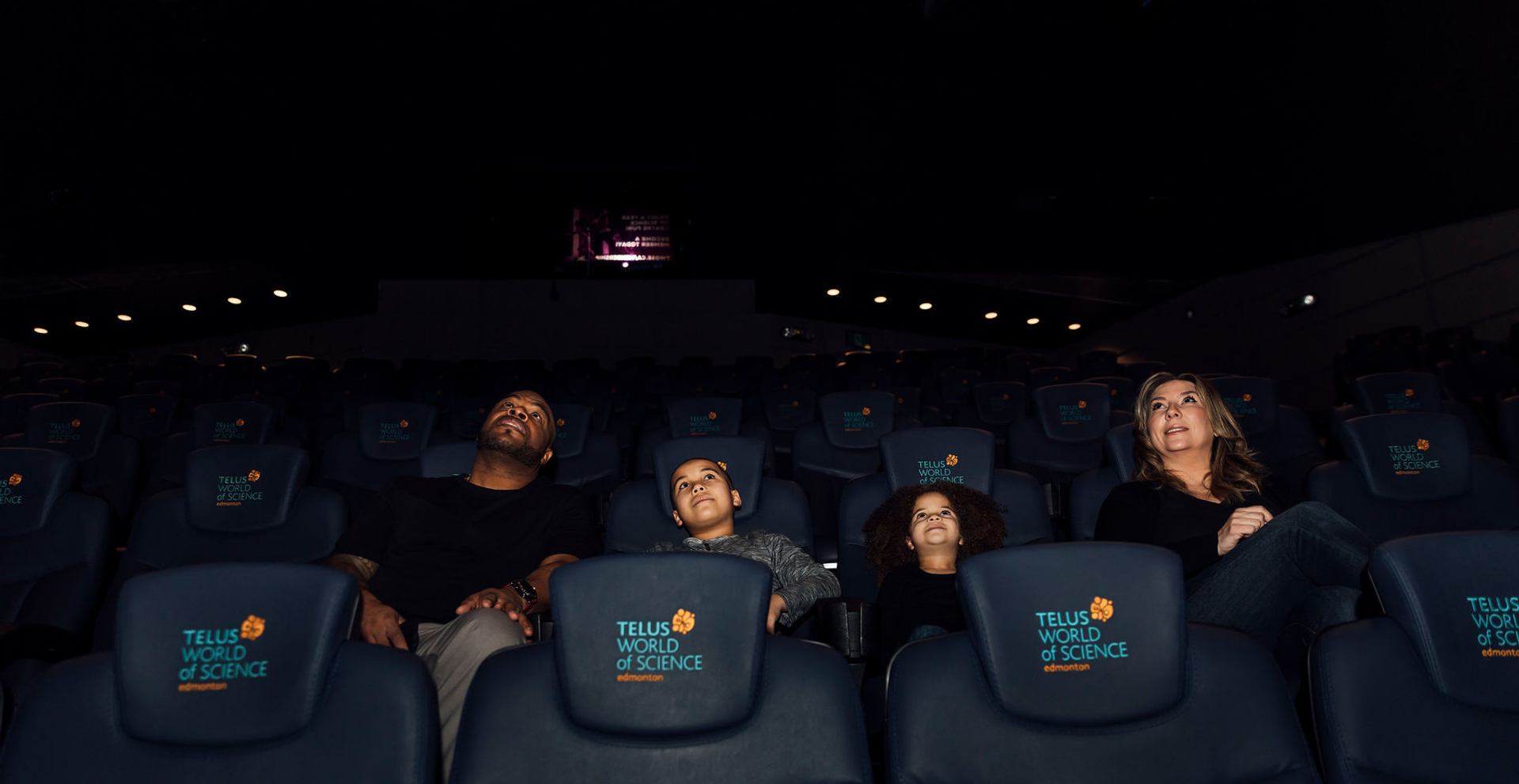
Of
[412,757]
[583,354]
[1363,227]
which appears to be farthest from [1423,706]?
[583,354]

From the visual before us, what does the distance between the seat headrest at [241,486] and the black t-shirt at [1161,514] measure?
2663mm

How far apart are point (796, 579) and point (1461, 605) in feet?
5.08

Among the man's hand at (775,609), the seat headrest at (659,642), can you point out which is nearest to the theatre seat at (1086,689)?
the seat headrest at (659,642)

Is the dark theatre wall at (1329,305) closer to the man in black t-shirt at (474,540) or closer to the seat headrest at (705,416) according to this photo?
the seat headrest at (705,416)

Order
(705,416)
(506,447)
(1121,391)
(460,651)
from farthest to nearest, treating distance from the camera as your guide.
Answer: (1121,391), (705,416), (506,447), (460,651)

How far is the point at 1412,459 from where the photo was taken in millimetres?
2922

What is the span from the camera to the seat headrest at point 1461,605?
4.94 ft

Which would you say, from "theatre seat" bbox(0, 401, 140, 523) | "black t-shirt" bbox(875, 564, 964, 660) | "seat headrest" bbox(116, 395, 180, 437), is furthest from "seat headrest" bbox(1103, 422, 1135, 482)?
"seat headrest" bbox(116, 395, 180, 437)

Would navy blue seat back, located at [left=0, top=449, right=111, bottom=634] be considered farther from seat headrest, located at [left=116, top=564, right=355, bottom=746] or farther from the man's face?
seat headrest, located at [left=116, top=564, right=355, bottom=746]

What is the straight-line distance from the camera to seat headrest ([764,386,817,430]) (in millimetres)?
6566

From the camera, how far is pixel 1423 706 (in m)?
1.51

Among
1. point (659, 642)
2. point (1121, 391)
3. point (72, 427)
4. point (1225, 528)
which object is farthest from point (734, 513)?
point (1121, 391)

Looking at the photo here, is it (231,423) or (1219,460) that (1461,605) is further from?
(231,423)

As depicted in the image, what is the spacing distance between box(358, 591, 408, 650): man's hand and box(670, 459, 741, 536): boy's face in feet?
2.94
